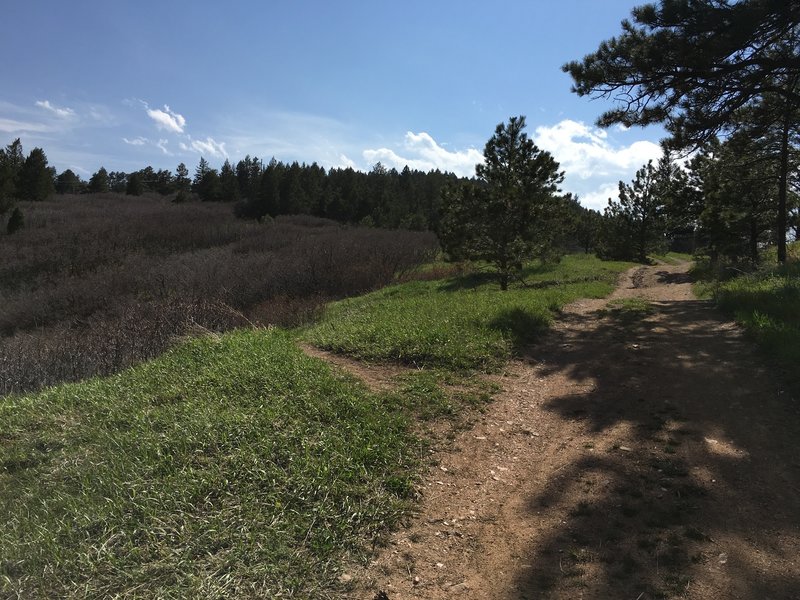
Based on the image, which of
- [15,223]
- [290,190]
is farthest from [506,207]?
[290,190]

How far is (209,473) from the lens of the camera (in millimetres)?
3486

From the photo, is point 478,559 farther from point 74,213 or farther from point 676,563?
point 74,213

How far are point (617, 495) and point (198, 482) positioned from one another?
3.06 m

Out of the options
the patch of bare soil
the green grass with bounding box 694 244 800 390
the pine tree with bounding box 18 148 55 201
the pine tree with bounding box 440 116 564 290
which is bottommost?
the patch of bare soil

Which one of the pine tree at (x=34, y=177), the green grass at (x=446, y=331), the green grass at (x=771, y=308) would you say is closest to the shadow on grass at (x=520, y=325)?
the green grass at (x=446, y=331)

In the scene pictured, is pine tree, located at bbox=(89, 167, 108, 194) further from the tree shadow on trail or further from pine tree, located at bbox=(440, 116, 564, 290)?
the tree shadow on trail

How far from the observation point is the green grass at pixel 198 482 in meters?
2.69

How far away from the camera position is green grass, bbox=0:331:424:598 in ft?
8.82

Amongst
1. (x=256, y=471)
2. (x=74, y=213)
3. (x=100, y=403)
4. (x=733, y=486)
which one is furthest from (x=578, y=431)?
(x=74, y=213)

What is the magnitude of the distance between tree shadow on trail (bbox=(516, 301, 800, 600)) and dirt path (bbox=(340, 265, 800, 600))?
1 cm

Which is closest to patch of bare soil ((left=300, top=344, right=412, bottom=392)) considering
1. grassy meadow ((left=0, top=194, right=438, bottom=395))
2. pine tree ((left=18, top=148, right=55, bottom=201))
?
grassy meadow ((left=0, top=194, right=438, bottom=395))

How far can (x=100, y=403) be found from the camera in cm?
496

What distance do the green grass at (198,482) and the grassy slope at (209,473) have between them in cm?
1

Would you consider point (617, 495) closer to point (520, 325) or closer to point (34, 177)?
point (520, 325)
